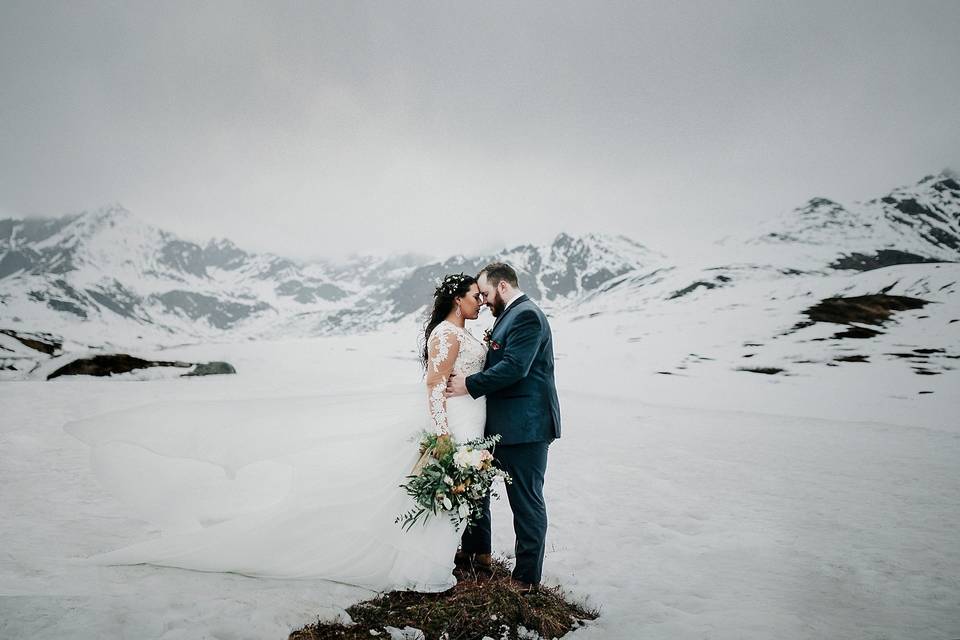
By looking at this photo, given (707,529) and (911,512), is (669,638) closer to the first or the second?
(707,529)

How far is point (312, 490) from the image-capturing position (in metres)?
4.46

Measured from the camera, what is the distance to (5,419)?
888 cm

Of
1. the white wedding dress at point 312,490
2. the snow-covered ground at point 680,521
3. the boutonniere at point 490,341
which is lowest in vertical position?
the snow-covered ground at point 680,521

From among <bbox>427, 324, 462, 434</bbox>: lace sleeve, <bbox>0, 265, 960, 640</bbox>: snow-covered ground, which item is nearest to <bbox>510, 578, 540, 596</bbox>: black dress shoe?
<bbox>0, 265, 960, 640</bbox>: snow-covered ground

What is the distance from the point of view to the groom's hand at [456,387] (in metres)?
4.14

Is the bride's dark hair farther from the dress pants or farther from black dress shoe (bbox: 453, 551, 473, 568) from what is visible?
black dress shoe (bbox: 453, 551, 473, 568)

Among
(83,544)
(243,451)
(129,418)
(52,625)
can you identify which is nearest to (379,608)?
(52,625)

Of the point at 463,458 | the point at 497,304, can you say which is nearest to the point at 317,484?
the point at 463,458

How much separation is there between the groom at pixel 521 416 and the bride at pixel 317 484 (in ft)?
0.89

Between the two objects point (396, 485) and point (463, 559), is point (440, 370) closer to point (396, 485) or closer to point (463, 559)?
point (396, 485)

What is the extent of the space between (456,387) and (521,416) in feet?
2.23

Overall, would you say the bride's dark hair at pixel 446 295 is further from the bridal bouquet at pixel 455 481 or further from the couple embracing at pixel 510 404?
the bridal bouquet at pixel 455 481

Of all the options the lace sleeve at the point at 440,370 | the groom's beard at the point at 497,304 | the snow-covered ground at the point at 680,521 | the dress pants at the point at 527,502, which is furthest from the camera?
the groom's beard at the point at 497,304

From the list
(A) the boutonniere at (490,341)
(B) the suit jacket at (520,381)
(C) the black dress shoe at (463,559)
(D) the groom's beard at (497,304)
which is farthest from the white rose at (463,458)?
(D) the groom's beard at (497,304)
